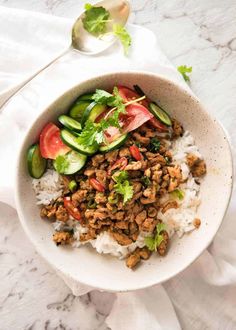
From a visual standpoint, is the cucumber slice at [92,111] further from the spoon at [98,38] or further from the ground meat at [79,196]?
the spoon at [98,38]

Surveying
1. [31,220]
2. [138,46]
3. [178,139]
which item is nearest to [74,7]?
[138,46]

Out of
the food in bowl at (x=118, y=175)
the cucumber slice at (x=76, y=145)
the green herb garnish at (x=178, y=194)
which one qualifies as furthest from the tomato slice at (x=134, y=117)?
the green herb garnish at (x=178, y=194)

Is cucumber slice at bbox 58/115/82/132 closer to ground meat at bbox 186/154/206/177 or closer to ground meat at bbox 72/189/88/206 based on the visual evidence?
ground meat at bbox 72/189/88/206

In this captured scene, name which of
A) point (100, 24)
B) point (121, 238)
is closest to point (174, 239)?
point (121, 238)

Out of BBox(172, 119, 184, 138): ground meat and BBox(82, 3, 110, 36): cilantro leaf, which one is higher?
BBox(82, 3, 110, 36): cilantro leaf

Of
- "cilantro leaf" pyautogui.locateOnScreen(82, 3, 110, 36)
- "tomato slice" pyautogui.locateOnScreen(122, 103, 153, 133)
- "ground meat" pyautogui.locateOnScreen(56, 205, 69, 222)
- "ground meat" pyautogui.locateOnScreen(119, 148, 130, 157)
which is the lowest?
"ground meat" pyautogui.locateOnScreen(56, 205, 69, 222)

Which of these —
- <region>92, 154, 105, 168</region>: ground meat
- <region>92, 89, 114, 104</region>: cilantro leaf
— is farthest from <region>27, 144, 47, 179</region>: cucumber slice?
<region>92, 89, 114, 104</region>: cilantro leaf
